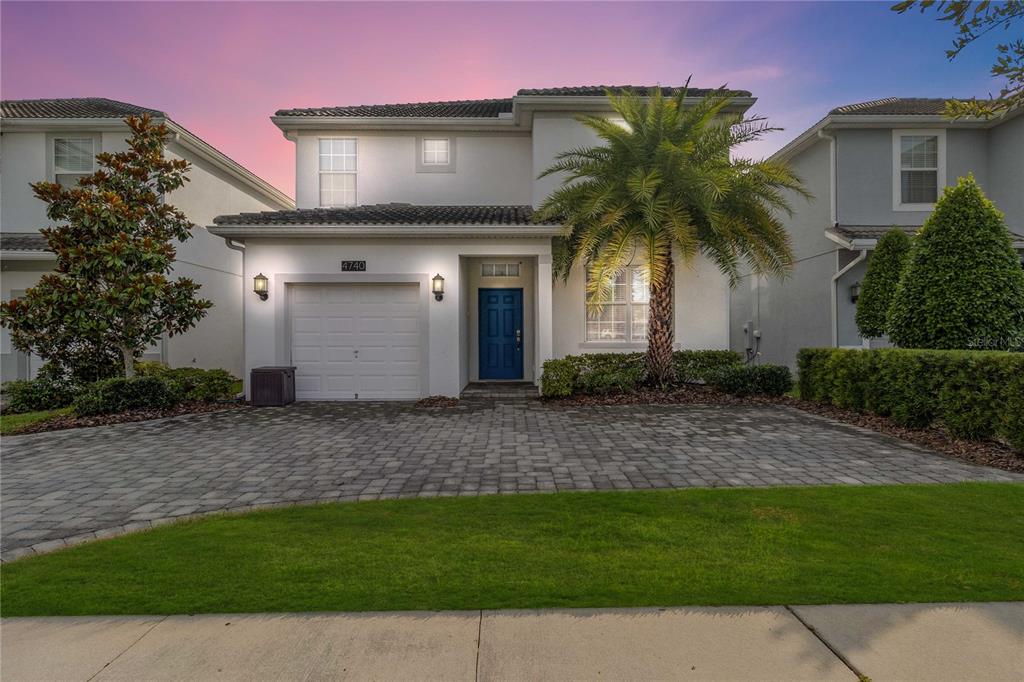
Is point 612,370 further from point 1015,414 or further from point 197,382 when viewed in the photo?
point 197,382

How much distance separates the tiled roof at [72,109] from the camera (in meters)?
13.3

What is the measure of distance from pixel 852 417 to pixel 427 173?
11436 mm

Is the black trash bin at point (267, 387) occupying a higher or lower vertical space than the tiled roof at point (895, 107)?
lower

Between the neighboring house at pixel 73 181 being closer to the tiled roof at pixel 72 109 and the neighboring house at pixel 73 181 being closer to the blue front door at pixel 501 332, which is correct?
the tiled roof at pixel 72 109

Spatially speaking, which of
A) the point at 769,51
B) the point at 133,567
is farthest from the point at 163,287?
the point at 769,51

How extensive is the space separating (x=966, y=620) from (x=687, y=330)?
32.9 ft

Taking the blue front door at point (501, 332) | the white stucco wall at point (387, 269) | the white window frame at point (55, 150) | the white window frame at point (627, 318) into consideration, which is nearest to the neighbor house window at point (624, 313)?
the white window frame at point (627, 318)

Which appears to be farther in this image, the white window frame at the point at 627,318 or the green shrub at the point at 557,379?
the white window frame at the point at 627,318

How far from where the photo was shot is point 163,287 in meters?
10.1

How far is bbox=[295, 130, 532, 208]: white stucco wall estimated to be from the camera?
1377 centimetres

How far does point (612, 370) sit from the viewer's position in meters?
11.4

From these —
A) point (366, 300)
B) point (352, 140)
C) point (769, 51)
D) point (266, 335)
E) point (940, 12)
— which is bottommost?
point (266, 335)

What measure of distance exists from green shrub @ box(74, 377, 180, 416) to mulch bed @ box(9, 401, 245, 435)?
0.16 meters

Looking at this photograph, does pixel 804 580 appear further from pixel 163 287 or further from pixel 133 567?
pixel 163 287
